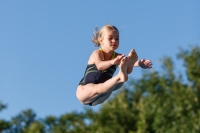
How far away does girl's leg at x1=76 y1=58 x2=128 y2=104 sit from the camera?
10812 millimetres

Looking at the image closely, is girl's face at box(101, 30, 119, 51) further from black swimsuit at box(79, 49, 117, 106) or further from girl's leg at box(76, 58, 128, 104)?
girl's leg at box(76, 58, 128, 104)

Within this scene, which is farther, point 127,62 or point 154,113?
point 154,113

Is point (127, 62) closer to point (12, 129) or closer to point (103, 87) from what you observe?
point (103, 87)

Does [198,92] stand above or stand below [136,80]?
below

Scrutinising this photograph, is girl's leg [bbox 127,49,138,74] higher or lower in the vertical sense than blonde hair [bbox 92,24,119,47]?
lower

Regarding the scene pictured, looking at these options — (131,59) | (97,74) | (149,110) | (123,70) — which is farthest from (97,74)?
(149,110)

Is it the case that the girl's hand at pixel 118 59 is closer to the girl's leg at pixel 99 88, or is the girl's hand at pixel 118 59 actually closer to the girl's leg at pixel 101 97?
the girl's leg at pixel 99 88

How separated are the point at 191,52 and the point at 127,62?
38137mm

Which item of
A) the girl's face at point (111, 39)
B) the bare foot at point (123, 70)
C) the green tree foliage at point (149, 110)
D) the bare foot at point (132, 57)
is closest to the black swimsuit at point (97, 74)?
the girl's face at point (111, 39)

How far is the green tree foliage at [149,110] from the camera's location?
44.3 meters

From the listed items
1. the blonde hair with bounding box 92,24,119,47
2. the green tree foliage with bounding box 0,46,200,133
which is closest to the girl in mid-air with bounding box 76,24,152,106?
the blonde hair with bounding box 92,24,119,47

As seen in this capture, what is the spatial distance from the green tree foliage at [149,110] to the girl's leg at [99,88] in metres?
30.7

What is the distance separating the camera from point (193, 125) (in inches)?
1644

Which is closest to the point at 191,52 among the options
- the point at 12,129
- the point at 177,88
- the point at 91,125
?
the point at 177,88
